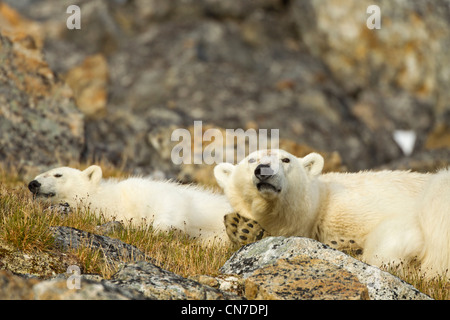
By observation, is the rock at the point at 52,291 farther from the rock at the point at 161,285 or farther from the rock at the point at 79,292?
the rock at the point at 161,285

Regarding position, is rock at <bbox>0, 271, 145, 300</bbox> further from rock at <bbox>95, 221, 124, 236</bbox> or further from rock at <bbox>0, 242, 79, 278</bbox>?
rock at <bbox>95, 221, 124, 236</bbox>

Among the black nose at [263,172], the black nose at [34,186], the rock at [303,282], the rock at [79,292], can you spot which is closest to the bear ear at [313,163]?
the black nose at [263,172]

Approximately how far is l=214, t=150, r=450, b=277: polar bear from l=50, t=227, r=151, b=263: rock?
1504 mm

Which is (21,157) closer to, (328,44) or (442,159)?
(442,159)

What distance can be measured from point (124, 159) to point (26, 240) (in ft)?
23.6

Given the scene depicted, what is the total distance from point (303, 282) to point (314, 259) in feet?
1.43

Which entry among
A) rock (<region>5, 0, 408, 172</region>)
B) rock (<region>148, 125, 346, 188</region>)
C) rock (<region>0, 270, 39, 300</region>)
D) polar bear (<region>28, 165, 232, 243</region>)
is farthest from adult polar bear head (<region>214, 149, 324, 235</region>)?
rock (<region>5, 0, 408, 172</region>)

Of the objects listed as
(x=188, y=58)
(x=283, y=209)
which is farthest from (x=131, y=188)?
(x=188, y=58)

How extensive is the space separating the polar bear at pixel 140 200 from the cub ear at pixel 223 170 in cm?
74

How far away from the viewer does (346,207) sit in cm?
768

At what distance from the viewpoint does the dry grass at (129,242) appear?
20.1 feet

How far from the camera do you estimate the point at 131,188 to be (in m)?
8.88
